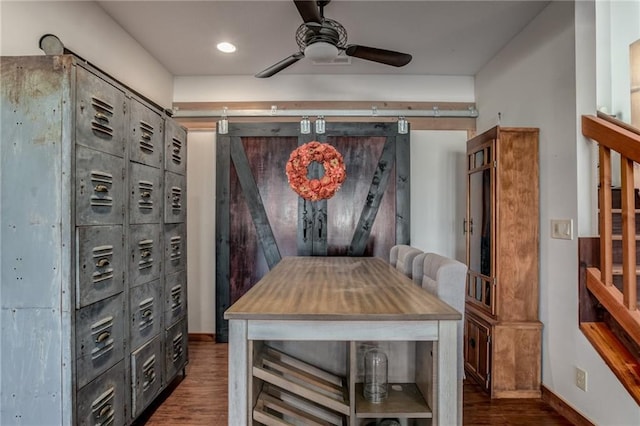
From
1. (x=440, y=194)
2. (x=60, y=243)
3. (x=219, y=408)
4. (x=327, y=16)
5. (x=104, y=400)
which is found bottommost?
(x=219, y=408)

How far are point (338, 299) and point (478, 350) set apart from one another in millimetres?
1770

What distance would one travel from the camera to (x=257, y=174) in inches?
140

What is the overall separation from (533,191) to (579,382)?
127cm

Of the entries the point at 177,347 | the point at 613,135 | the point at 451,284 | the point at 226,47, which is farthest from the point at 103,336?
the point at 613,135

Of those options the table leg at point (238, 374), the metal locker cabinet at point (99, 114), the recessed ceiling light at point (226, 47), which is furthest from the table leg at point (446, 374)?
the recessed ceiling light at point (226, 47)

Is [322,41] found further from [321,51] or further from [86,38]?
[86,38]

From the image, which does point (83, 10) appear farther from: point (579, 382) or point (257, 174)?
point (579, 382)

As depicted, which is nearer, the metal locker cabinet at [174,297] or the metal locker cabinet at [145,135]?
the metal locker cabinet at [145,135]

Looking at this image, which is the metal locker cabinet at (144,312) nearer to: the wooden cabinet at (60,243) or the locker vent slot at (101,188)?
the wooden cabinet at (60,243)

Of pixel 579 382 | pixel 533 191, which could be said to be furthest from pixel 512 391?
pixel 533 191

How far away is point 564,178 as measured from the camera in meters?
2.29

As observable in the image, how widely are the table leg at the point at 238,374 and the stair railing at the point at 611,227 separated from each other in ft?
6.09

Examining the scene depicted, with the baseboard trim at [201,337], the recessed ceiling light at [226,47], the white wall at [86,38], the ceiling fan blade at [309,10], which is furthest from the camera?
the baseboard trim at [201,337]

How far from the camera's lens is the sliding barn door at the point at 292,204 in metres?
3.49
